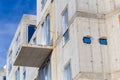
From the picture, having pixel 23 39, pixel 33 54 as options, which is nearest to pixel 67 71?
pixel 33 54

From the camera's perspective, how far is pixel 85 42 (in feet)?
67.3

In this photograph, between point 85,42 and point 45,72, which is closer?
point 85,42

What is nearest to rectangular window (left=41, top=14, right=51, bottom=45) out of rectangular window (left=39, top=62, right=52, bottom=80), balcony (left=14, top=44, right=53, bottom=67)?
balcony (left=14, top=44, right=53, bottom=67)

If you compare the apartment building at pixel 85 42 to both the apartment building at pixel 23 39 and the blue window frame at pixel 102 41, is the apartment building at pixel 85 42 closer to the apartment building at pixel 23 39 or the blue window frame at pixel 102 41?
the blue window frame at pixel 102 41

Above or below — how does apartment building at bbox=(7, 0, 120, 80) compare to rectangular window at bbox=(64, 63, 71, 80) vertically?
above

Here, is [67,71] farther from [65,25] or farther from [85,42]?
[65,25]

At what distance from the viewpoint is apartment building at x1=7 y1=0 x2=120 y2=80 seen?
19984 millimetres

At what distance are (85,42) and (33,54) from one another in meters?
6.60

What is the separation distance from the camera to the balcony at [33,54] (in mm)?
25203

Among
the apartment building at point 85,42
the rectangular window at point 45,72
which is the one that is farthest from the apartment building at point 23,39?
the apartment building at point 85,42

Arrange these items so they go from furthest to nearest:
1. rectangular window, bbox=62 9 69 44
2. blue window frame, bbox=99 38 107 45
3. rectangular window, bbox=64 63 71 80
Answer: rectangular window, bbox=62 9 69 44, rectangular window, bbox=64 63 71 80, blue window frame, bbox=99 38 107 45

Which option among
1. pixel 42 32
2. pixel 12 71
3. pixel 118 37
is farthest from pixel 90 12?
pixel 12 71

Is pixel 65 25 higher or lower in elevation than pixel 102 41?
higher

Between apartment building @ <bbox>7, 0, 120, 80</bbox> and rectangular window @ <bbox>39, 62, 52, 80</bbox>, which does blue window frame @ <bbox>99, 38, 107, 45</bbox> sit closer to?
apartment building @ <bbox>7, 0, 120, 80</bbox>
